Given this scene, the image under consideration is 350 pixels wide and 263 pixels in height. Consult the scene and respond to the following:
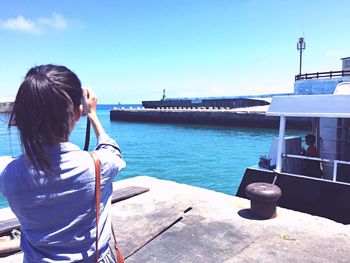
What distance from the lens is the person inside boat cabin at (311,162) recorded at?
319 inches

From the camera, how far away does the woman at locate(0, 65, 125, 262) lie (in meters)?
1.43

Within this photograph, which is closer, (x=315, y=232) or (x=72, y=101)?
(x=72, y=101)

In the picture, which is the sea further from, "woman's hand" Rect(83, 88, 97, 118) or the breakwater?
"woman's hand" Rect(83, 88, 97, 118)

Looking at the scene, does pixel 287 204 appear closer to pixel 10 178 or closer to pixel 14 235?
pixel 14 235

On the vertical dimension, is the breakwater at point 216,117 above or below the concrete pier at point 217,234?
above

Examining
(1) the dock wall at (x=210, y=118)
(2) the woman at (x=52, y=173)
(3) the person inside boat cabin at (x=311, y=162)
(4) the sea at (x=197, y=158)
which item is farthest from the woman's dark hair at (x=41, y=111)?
(1) the dock wall at (x=210, y=118)

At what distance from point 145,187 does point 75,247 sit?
6961 millimetres

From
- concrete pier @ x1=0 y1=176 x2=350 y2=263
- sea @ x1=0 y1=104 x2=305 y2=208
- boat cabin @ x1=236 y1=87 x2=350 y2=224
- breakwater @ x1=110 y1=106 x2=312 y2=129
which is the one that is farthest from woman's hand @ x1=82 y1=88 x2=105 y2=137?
breakwater @ x1=110 y1=106 x2=312 y2=129

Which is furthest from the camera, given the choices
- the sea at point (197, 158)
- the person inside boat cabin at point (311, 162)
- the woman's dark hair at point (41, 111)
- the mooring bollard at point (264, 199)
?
the sea at point (197, 158)

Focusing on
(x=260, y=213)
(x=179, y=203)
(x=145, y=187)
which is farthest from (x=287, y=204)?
(x=145, y=187)

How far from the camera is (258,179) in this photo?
7965 millimetres

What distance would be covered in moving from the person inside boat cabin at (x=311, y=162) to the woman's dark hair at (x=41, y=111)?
755 centimetres

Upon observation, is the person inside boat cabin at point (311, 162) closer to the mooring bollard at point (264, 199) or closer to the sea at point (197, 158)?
the mooring bollard at point (264, 199)

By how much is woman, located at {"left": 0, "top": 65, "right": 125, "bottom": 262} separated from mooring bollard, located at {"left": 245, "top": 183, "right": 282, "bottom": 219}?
5024 mm
